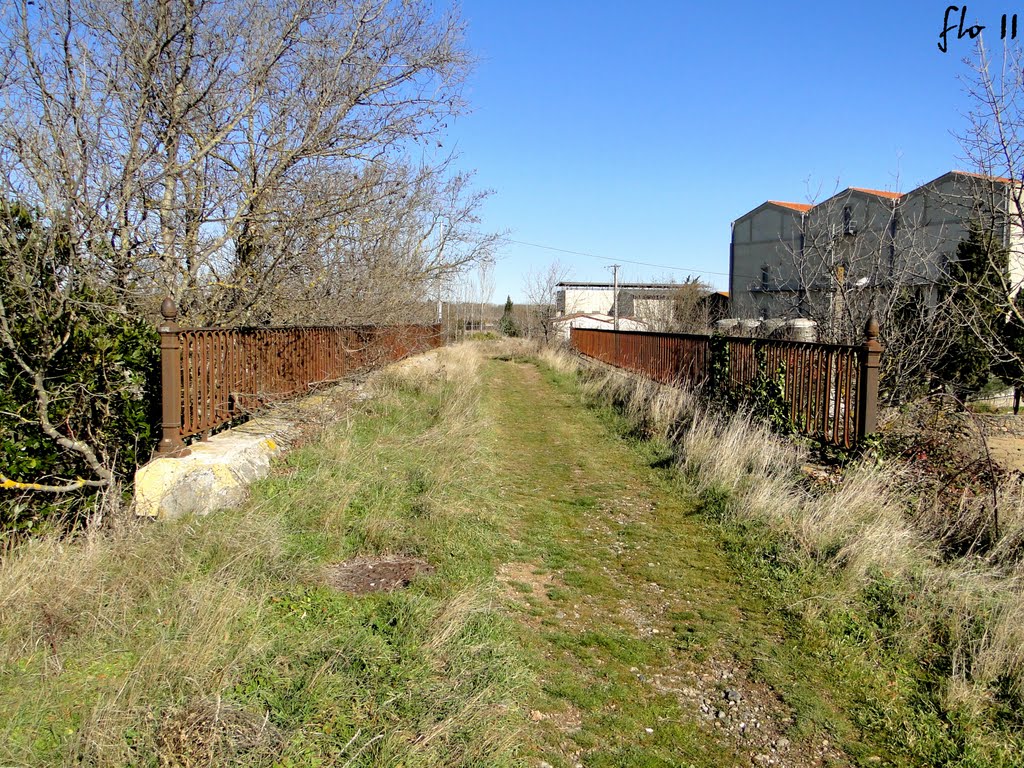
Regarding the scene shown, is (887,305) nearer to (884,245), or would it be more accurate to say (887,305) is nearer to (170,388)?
(884,245)

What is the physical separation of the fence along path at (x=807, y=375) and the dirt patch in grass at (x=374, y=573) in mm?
4485

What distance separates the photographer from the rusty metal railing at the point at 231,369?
5.28 meters

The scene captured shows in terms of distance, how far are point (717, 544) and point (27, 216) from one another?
5.75 metres

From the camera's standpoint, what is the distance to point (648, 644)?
3854mm

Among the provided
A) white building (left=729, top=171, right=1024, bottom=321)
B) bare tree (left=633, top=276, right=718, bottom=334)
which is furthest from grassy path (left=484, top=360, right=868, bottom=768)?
bare tree (left=633, top=276, right=718, bottom=334)

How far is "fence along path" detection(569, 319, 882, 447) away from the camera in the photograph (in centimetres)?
638

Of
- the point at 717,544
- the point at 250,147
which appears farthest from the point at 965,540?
the point at 250,147

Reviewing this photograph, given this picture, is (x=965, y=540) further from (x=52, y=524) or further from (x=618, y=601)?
(x=52, y=524)

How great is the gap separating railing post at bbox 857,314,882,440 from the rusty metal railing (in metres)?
6.07

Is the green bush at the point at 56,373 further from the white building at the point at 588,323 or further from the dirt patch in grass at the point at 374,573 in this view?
the white building at the point at 588,323

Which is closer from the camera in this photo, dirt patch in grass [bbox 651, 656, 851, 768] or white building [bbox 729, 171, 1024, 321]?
dirt patch in grass [bbox 651, 656, 851, 768]

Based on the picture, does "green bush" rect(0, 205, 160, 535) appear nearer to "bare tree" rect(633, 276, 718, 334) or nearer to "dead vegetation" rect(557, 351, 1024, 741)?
"dead vegetation" rect(557, 351, 1024, 741)

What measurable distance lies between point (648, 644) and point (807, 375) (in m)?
4.61

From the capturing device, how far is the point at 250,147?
7605mm
